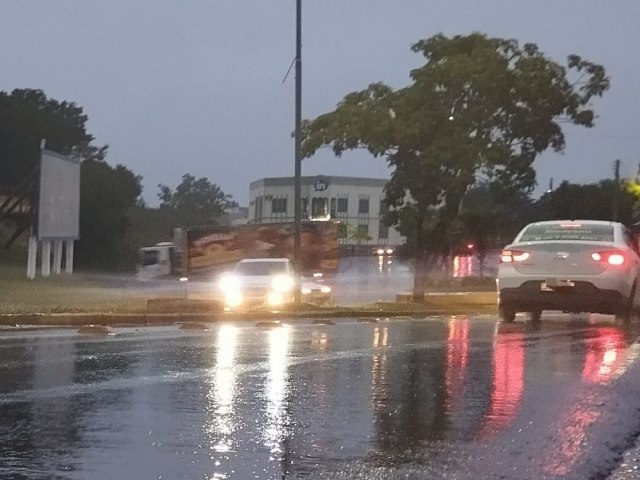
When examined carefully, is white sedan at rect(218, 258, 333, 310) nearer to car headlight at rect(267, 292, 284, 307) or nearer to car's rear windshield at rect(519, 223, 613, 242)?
car headlight at rect(267, 292, 284, 307)

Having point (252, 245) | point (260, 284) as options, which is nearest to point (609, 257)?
point (260, 284)

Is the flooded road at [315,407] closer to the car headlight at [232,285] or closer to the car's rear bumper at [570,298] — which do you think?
the car's rear bumper at [570,298]

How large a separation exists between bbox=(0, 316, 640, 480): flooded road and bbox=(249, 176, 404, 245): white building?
252ft

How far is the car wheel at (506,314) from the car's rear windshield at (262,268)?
11.2 m

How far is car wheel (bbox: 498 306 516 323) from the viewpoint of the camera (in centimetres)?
1533

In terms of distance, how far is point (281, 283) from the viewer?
25438 mm

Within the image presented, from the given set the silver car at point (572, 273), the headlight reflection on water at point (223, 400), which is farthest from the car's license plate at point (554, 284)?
the headlight reflection on water at point (223, 400)

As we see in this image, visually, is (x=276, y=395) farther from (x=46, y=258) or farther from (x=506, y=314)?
(x=46, y=258)

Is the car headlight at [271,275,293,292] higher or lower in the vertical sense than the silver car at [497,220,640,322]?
lower

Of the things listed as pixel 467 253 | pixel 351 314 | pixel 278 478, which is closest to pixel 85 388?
pixel 278 478

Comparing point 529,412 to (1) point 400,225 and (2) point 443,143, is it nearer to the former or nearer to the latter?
(2) point 443,143

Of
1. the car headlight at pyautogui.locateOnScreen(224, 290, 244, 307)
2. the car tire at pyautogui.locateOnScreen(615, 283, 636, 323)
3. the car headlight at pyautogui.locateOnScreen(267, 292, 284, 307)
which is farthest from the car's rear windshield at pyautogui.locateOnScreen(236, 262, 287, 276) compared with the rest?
the car tire at pyautogui.locateOnScreen(615, 283, 636, 323)

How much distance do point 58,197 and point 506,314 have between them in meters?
33.2

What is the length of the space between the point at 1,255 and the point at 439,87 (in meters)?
35.8
